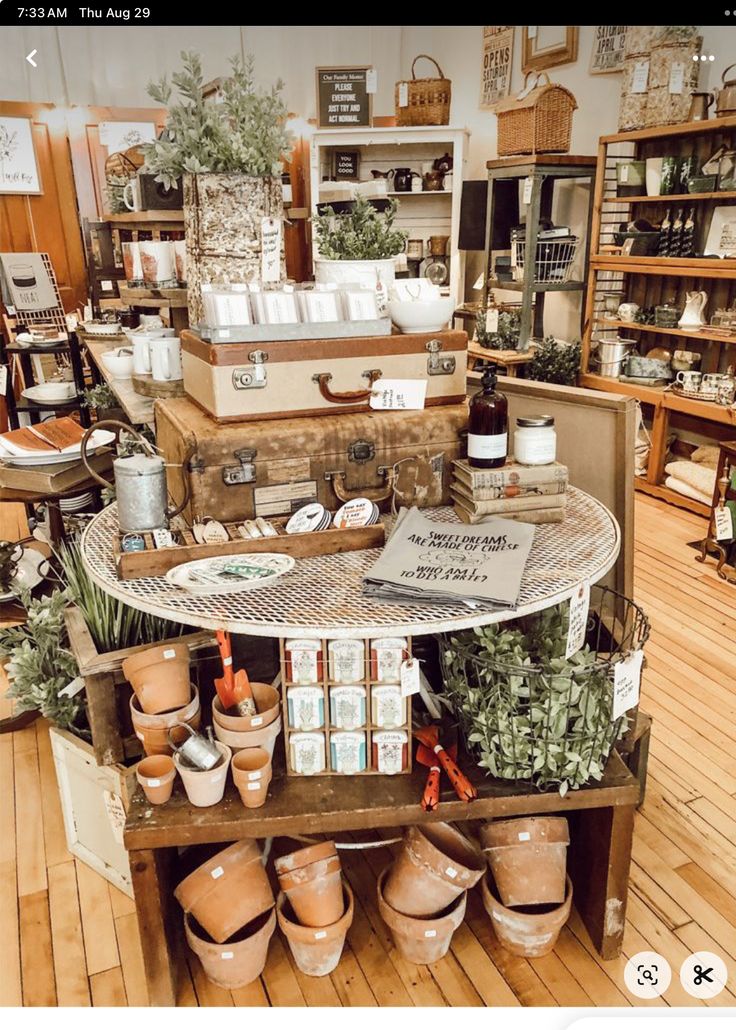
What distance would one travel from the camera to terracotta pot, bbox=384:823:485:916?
1.35m

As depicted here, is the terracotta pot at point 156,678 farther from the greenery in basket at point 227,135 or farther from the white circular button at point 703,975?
the greenery in basket at point 227,135

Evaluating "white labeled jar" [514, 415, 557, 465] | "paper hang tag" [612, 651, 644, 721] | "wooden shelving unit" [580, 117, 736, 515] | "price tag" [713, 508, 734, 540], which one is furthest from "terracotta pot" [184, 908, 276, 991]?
"wooden shelving unit" [580, 117, 736, 515]

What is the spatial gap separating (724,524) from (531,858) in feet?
6.47

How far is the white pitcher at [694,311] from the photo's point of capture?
3.70m

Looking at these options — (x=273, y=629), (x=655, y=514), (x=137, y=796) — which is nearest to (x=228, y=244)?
(x=273, y=629)

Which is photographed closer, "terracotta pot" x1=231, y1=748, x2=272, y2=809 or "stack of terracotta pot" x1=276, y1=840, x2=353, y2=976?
"terracotta pot" x1=231, y1=748, x2=272, y2=809

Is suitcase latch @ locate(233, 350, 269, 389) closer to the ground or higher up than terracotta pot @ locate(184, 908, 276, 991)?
higher up

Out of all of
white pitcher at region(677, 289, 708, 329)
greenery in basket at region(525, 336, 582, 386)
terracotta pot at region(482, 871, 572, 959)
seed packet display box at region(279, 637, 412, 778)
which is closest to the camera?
seed packet display box at region(279, 637, 412, 778)

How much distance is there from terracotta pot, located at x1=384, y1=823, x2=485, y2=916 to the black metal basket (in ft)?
0.57

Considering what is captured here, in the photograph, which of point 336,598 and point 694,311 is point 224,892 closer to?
point 336,598

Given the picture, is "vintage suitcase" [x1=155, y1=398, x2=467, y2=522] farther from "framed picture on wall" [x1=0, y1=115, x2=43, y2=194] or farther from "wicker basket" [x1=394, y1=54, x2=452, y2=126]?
"framed picture on wall" [x1=0, y1=115, x2=43, y2=194]

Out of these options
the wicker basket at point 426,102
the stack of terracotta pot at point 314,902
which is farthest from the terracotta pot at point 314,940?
the wicker basket at point 426,102

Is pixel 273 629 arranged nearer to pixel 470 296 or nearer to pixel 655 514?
pixel 655 514
